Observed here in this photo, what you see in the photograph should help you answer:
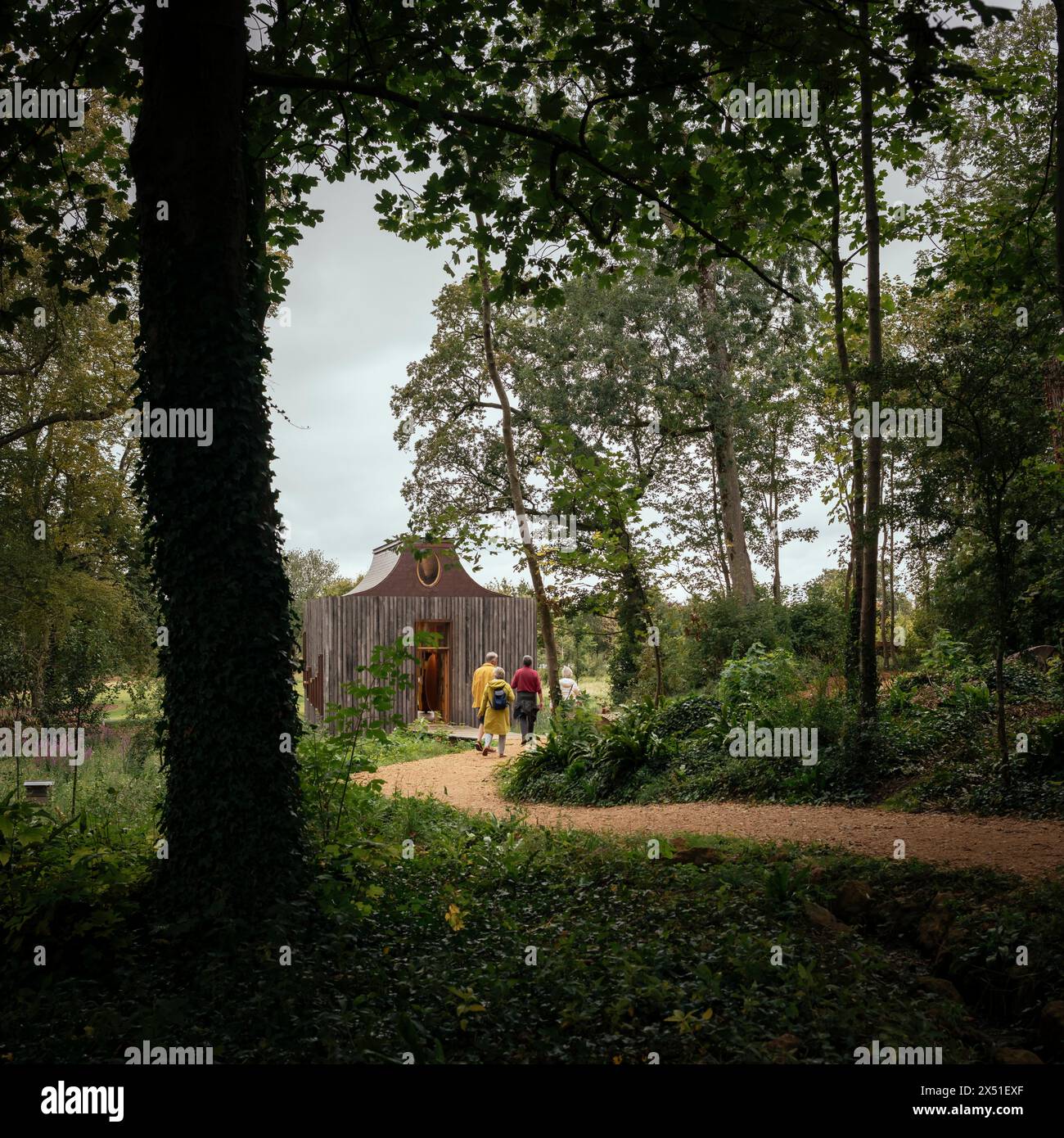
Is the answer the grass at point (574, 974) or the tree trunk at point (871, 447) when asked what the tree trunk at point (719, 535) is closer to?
the tree trunk at point (871, 447)

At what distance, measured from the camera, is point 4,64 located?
22.8 feet

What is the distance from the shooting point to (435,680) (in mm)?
25766

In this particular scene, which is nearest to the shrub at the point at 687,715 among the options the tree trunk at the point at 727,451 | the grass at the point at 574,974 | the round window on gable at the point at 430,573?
the grass at the point at 574,974

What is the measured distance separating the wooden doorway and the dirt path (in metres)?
10.2

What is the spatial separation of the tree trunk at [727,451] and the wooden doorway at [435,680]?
25.3ft

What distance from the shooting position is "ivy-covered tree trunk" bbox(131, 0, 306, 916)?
16.5 ft

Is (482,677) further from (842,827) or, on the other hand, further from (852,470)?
(842,827)

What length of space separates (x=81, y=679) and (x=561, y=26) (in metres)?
14.8

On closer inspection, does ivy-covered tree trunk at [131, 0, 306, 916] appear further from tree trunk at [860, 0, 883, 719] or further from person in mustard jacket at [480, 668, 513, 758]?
person in mustard jacket at [480, 668, 513, 758]

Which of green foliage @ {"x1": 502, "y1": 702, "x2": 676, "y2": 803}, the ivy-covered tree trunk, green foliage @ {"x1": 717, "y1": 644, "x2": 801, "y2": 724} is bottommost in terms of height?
green foliage @ {"x1": 502, "y1": 702, "x2": 676, "y2": 803}

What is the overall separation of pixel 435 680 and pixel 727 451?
10.8 meters

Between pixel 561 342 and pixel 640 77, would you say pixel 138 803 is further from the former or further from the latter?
pixel 561 342

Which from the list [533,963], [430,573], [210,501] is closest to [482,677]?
[430,573]

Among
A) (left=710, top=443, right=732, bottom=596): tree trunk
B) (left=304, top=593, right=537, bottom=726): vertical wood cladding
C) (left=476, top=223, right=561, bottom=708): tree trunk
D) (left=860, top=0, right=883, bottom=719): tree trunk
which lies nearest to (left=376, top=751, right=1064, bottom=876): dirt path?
(left=860, top=0, right=883, bottom=719): tree trunk
